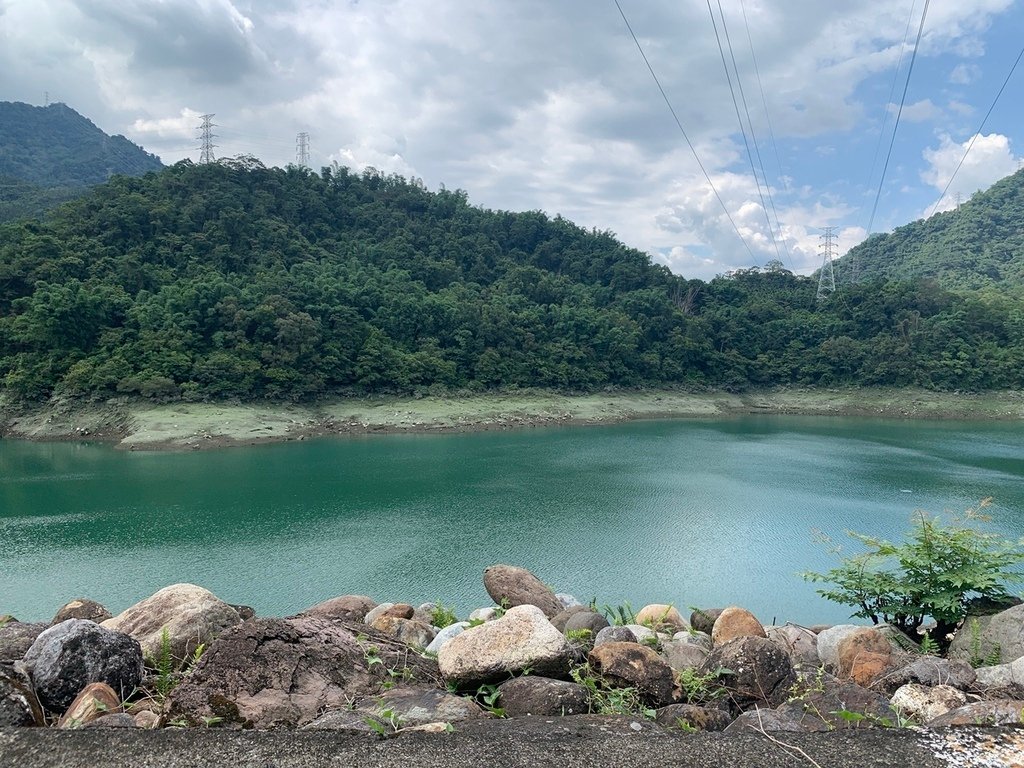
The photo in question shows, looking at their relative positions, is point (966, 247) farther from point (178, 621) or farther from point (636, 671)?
point (178, 621)

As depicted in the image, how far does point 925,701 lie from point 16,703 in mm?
4106

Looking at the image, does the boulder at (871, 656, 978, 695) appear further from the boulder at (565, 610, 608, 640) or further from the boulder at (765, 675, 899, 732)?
the boulder at (565, 610, 608, 640)

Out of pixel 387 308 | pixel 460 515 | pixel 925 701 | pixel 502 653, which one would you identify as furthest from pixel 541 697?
pixel 387 308

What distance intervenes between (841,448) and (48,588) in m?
34.9

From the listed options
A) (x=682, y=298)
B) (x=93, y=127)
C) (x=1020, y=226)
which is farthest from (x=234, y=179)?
(x=93, y=127)

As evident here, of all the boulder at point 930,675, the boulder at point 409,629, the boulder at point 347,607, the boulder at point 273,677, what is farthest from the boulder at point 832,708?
the boulder at point 347,607

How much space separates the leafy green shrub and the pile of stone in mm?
717

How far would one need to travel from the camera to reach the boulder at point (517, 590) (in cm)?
700

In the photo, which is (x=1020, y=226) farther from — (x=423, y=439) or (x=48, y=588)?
(x=48, y=588)

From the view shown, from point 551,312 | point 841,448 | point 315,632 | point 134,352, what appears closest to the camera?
point 315,632

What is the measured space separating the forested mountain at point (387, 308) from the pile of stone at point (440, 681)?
1435 inches

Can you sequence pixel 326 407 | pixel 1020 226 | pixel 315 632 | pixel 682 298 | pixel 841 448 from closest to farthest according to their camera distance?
1. pixel 315 632
2. pixel 841 448
3. pixel 326 407
4. pixel 682 298
5. pixel 1020 226

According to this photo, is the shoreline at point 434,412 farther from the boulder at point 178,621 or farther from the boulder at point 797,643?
the boulder at point 797,643

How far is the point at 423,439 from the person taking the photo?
36031mm
